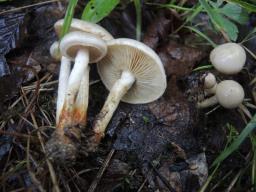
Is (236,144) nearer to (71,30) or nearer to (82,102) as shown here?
(82,102)

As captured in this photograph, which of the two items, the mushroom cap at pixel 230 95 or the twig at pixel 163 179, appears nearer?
the twig at pixel 163 179

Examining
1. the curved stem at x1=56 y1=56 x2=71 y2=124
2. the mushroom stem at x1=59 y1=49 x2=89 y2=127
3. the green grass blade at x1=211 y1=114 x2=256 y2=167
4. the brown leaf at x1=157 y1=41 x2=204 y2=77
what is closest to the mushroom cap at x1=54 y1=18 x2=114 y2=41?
the mushroom stem at x1=59 y1=49 x2=89 y2=127

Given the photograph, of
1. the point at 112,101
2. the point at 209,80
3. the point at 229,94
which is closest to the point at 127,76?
the point at 112,101

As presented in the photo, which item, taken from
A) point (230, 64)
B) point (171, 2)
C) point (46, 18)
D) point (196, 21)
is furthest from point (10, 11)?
point (230, 64)

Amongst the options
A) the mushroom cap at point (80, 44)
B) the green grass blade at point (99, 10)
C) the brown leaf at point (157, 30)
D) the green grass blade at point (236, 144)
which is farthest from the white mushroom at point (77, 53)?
the green grass blade at point (236, 144)

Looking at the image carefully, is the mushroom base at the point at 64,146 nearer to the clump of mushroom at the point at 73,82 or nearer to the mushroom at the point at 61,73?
the clump of mushroom at the point at 73,82

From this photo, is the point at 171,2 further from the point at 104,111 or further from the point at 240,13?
the point at 104,111
